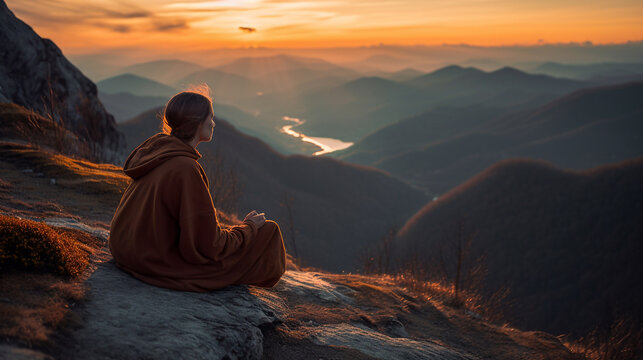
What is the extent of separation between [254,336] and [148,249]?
1.55 meters

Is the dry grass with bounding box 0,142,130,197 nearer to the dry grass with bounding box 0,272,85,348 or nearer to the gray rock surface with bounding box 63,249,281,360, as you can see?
the gray rock surface with bounding box 63,249,281,360

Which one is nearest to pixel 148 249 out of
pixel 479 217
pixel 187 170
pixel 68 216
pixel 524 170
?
pixel 187 170

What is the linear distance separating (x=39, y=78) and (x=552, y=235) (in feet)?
272

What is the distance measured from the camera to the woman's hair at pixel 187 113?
418 centimetres

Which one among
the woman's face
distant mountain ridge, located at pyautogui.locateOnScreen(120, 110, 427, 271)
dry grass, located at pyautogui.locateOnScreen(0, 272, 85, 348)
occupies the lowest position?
distant mountain ridge, located at pyautogui.locateOnScreen(120, 110, 427, 271)

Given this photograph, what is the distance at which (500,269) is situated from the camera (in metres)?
69.9

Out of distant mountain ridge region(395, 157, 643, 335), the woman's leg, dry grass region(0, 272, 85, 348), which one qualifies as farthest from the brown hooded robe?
distant mountain ridge region(395, 157, 643, 335)

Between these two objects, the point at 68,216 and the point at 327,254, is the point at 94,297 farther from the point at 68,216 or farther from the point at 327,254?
the point at 327,254

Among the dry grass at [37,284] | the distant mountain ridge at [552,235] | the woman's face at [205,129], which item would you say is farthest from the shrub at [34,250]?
the distant mountain ridge at [552,235]

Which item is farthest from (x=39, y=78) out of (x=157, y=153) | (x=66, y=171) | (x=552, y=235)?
(x=552, y=235)

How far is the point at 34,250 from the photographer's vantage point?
4043 millimetres

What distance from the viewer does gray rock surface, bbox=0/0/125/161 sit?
21250mm

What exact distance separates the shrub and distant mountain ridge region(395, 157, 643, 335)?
48769mm

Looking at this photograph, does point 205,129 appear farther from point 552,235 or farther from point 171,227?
point 552,235
